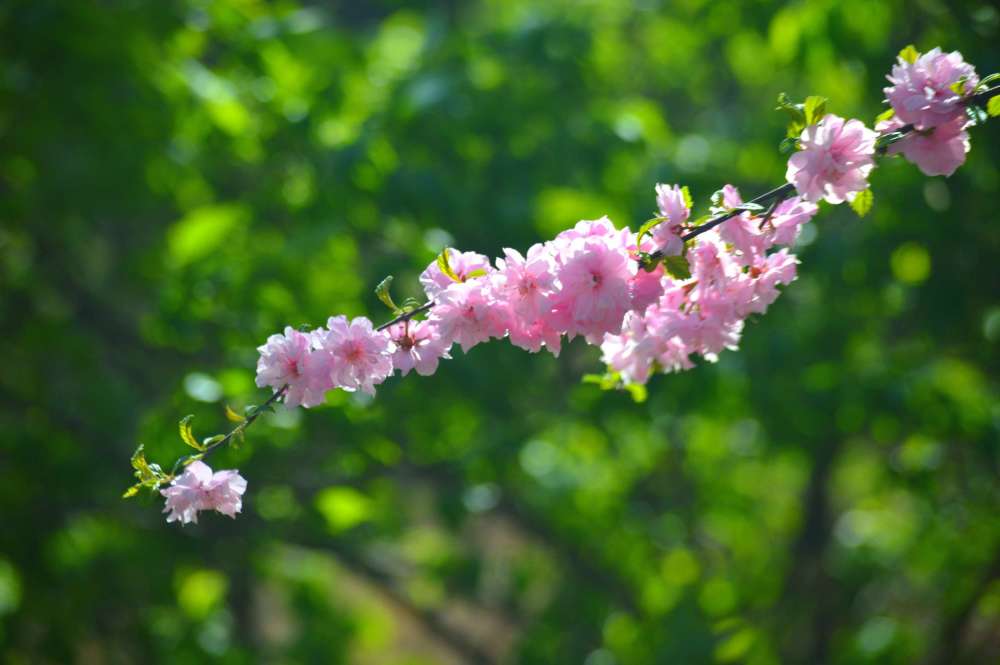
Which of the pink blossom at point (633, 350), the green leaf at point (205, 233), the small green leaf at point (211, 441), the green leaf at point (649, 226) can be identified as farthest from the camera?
the green leaf at point (205, 233)

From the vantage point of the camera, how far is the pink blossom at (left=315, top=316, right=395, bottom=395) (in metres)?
1.00

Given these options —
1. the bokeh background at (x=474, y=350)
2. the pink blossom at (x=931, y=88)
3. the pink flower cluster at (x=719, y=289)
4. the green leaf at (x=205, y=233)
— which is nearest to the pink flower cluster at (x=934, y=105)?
the pink blossom at (x=931, y=88)

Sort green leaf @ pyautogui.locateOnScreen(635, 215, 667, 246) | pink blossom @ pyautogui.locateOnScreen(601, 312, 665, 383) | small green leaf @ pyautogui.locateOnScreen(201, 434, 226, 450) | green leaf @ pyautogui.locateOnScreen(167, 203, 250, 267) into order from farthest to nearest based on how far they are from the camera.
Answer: green leaf @ pyautogui.locateOnScreen(167, 203, 250, 267) < pink blossom @ pyautogui.locateOnScreen(601, 312, 665, 383) < small green leaf @ pyautogui.locateOnScreen(201, 434, 226, 450) < green leaf @ pyautogui.locateOnScreen(635, 215, 667, 246)

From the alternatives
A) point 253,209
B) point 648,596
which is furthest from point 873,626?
point 253,209

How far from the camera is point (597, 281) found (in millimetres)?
944

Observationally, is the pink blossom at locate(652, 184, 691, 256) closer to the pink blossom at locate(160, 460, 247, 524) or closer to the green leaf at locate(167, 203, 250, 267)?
the pink blossom at locate(160, 460, 247, 524)

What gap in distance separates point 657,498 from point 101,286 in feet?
6.94

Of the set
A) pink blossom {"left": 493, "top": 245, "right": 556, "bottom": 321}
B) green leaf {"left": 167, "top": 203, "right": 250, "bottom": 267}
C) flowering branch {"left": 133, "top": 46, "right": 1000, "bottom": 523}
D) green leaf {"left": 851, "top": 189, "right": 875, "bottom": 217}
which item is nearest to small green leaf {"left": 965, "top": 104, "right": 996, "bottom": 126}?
flowering branch {"left": 133, "top": 46, "right": 1000, "bottom": 523}

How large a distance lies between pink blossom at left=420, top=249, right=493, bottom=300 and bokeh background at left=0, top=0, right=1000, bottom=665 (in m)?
0.96

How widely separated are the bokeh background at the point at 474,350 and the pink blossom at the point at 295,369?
86cm

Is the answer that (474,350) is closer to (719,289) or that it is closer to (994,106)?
(719,289)

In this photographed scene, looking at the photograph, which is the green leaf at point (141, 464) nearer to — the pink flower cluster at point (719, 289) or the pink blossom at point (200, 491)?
the pink blossom at point (200, 491)

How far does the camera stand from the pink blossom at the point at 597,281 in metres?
0.94

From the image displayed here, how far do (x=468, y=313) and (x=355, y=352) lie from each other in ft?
0.39
